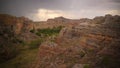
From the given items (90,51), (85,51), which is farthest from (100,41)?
(85,51)

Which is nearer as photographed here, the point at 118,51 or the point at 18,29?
the point at 118,51

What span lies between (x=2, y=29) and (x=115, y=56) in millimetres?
44507

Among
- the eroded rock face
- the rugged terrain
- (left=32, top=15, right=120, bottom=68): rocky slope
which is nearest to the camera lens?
the eroded rock face

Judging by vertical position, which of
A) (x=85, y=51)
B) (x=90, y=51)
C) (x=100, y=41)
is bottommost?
(x=85, y=51)

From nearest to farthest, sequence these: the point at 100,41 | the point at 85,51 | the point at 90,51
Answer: the point at 90,51
the point at 85,51
the point at 100,41

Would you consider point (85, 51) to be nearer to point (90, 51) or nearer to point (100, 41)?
point (90, 51)

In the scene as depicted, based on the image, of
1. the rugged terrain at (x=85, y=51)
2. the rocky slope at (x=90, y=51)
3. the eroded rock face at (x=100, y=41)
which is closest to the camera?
the eroded rock face at (x=100, y=41)

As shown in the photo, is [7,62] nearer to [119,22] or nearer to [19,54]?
[19,54]

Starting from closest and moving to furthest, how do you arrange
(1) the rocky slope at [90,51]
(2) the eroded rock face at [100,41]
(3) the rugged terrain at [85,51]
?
(2) the eroded rock face at [100,41] → (1) the rocky slope at [90,51] → (3) the rugged terrain at [85,51]

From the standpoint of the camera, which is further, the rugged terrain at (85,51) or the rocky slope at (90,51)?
the rugged terrain at (85,51)

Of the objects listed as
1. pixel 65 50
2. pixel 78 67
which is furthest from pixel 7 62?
pixel 78 67

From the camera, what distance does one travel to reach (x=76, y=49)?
40.8m

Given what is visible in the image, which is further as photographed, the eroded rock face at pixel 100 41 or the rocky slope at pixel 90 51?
the rocky slope at pixel 90 51

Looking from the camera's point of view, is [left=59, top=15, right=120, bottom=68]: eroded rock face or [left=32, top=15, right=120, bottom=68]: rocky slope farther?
[left=32, top=15, right=120, bottom=68]: rocky slope
